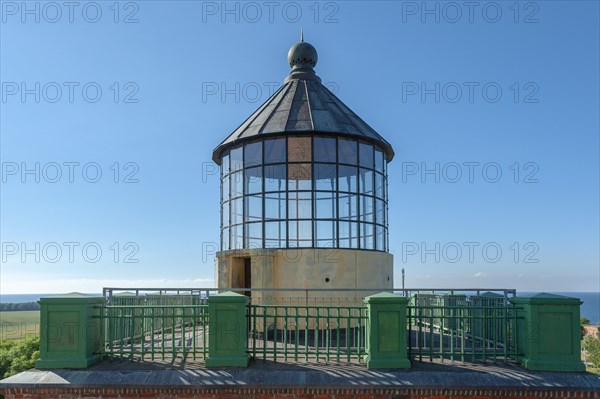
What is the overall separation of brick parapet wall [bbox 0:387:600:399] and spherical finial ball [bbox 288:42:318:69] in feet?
33.5

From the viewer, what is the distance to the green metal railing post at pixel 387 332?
845 cm

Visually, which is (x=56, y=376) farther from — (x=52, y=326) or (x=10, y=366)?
(x=10, y=366)

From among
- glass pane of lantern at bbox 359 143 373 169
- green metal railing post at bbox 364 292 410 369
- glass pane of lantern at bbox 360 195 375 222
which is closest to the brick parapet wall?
green metal railing post at bbox 364 292 410 369

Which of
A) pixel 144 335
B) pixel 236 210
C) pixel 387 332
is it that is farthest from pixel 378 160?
pixel 144 335

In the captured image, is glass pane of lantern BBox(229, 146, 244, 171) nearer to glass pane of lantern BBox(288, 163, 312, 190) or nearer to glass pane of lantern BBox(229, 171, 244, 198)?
glass pane of lantern BBox(229, 171, 244, 198)

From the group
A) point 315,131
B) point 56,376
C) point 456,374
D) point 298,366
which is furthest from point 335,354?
point 315,131

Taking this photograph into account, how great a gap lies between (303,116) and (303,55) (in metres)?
2.80

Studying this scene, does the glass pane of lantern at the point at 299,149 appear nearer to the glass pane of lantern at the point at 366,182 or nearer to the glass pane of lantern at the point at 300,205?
the glass pane of lantern at the point at 300,205

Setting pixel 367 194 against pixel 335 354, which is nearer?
pixel 335 354

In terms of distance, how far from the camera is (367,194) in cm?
1367

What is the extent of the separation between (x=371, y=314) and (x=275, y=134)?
5986 mm

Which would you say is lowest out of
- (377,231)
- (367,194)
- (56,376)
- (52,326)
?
(56,376)

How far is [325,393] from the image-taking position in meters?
7.84

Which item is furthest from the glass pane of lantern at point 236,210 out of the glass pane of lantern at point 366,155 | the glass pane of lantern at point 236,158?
the glass pane of lantern at point 366,155
